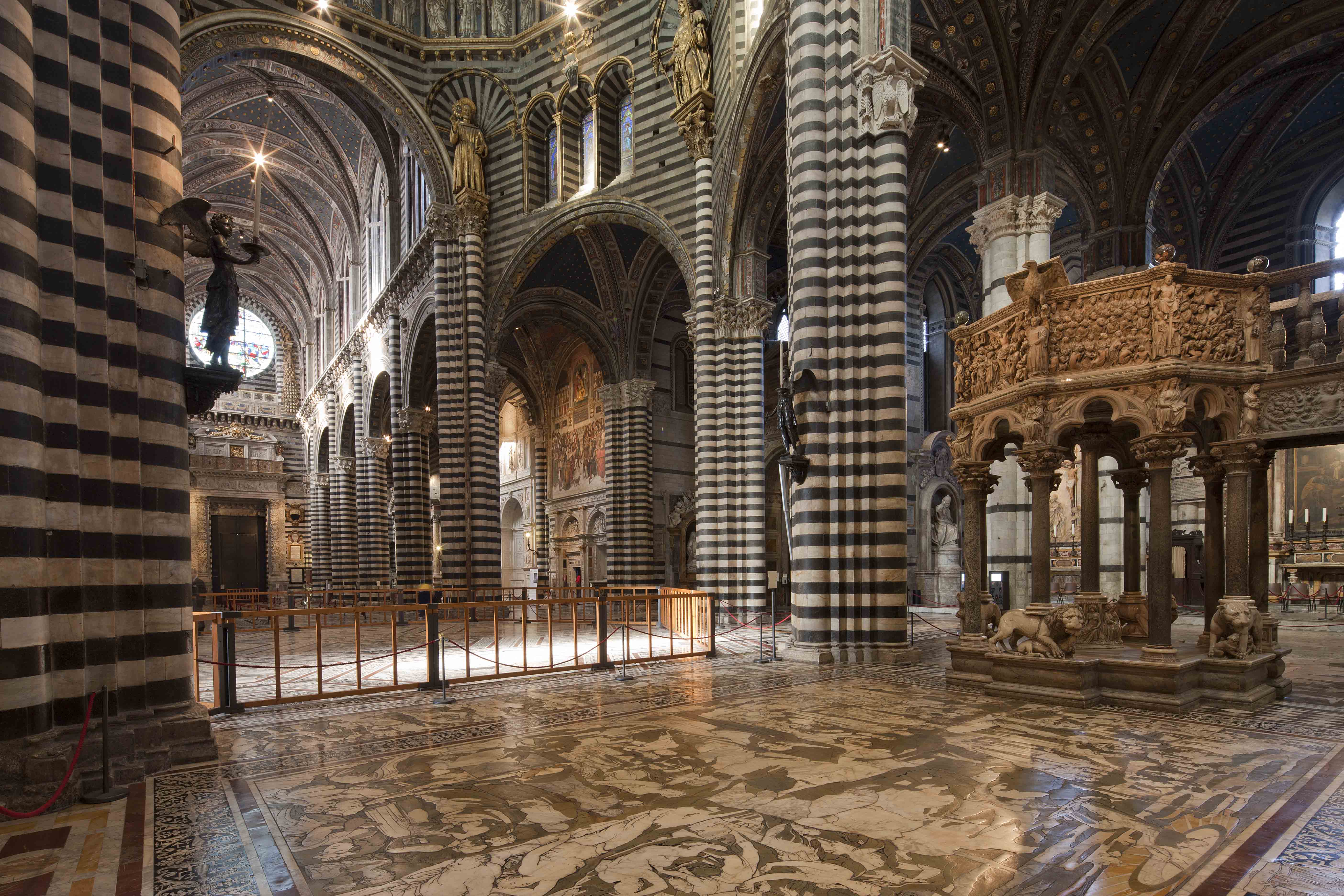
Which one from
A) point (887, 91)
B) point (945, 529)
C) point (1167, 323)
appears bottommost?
point (945, 529)

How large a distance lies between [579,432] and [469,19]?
15019 millimetres

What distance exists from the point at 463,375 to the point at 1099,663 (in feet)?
61.9

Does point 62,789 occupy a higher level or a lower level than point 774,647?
higher

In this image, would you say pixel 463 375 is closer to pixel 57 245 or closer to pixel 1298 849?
pixel 57 245

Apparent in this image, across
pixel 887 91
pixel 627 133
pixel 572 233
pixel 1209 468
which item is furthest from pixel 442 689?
pixel 627 133

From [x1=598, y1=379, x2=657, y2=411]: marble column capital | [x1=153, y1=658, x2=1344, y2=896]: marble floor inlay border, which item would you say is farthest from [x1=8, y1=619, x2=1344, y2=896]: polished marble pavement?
[x1=598, y1=379, x2=657, y2=411]: marble column capital

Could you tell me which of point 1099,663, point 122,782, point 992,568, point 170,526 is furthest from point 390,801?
point 992,568

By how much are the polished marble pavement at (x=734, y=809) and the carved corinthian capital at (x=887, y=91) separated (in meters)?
8.13

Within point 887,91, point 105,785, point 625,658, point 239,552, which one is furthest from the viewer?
point 239,552

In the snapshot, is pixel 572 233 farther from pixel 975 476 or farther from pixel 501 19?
pixel 975 476

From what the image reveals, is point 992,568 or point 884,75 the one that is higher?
point 884,75

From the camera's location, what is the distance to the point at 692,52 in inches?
699

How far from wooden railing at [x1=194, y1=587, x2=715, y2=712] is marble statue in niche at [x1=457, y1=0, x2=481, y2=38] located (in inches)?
678

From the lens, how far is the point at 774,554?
28.1 meters
